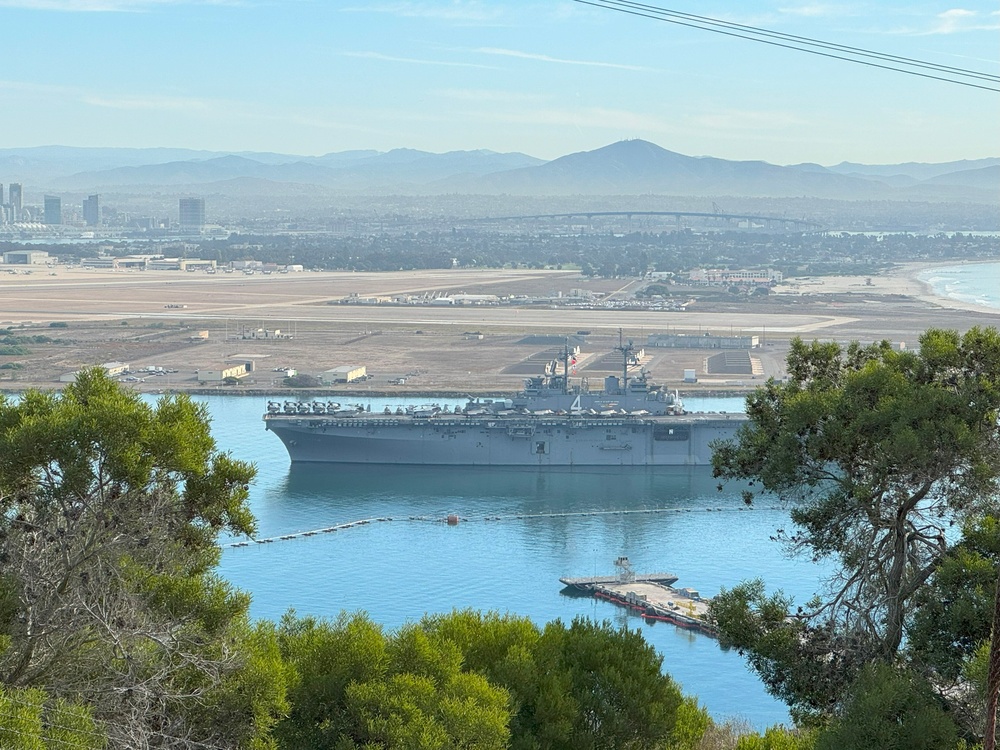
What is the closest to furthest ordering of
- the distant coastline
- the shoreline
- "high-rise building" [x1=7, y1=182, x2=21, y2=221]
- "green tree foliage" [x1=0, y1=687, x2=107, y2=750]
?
"green tree foliage" [x1=0, y1=687, x2=107, y2=750] → the shoreline → the distant coastline → "high-rise building" [x1=7, y1=182, x2=21, y2=221]

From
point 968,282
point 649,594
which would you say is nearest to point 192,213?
point 968,282

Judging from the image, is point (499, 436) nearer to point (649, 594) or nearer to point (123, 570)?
point (649, 594)

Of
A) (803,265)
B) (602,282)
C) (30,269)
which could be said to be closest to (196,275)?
(30,269)

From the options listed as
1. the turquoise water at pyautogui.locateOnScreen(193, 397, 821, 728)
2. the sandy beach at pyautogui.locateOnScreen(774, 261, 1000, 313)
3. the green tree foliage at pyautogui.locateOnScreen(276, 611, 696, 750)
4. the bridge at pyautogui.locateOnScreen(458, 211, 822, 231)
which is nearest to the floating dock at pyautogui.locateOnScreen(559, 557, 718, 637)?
the turquoise water at pyautogui.locateOnScreen(193, 397, 821, 728)

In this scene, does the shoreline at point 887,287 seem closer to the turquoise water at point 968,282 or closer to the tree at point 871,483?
the turquoise water at point 968,282

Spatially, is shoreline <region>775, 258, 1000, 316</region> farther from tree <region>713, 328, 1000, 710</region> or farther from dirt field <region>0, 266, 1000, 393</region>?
tree <region>713, 328, 1000, 710</region>

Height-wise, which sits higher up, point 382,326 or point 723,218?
point 723,218

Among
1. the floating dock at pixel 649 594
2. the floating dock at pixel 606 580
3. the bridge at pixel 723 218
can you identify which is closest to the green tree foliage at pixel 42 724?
the floating dock at pixel 649 594
